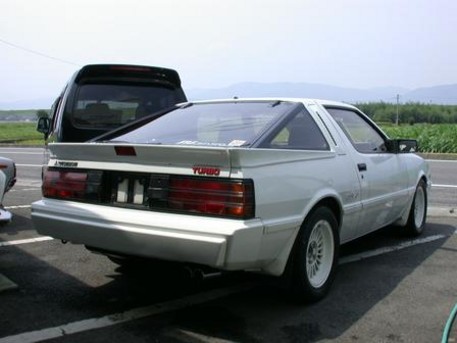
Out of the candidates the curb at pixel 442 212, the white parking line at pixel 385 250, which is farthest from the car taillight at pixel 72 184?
the curb at pixel 442 212

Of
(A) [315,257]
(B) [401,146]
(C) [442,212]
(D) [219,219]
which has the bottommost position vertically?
(C) [442,212]

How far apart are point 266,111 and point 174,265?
1.61m

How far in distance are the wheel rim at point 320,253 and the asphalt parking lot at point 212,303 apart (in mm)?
192

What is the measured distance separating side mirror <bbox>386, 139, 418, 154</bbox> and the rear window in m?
2.88

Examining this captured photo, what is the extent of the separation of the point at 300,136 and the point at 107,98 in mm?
3226

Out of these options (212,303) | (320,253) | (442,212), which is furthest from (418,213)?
(212,303)

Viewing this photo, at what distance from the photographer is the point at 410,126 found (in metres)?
28.2

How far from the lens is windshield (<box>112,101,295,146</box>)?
4594 mm

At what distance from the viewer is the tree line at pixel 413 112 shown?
190 ft

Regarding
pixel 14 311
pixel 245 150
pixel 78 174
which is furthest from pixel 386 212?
pixel 14 311

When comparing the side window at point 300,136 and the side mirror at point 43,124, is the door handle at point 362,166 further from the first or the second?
the side mirror at point 43,124

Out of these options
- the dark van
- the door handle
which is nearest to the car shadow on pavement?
the door handle

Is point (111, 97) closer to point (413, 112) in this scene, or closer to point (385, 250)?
point (385, 250)

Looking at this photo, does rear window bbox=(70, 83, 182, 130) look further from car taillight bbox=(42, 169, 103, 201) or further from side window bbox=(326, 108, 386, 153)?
side window bbox=(326, 108, 386, 153)
